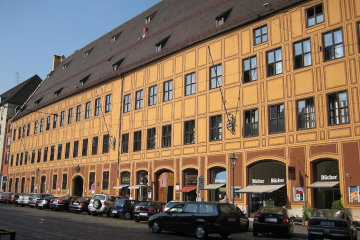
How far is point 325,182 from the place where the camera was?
74.1ft

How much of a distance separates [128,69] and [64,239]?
2795 cm

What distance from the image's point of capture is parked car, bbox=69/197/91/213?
29.4 metres

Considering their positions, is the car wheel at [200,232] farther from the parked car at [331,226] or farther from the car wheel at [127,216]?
the car wheel at [127,216]

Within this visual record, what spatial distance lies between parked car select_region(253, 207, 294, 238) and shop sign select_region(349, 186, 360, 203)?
18.4 feet

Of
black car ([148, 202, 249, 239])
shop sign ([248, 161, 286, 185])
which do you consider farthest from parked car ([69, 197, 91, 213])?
black car ([148, 202, 249, 239])

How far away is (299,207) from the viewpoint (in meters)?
23.2

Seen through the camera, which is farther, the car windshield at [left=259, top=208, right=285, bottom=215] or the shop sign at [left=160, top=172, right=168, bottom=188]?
the shop sign at [left=160, top=172, right=168, bottom=188]

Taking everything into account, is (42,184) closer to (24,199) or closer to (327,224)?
(24,199)

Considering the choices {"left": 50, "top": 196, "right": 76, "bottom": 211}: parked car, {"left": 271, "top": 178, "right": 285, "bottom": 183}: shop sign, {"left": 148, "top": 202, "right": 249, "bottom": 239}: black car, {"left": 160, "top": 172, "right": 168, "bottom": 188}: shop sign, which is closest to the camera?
{"left": 148, "top": 202, "right": 249, "bottom": 239}: black car

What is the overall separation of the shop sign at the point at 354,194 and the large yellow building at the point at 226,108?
0.17 feet

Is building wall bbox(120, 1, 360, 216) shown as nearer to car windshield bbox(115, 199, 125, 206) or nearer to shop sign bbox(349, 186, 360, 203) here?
shop sign bbox(349, 186, 360, 203)

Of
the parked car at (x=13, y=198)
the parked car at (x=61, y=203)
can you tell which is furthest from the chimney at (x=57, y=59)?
Answer: the parked car at (x=61, y=203)

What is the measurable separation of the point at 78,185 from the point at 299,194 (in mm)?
30074

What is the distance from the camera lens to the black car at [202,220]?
15328 millimetres
